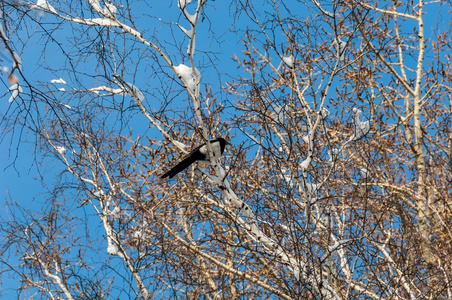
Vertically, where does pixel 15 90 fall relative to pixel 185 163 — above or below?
below

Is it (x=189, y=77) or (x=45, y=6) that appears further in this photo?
(x=189, y=77)

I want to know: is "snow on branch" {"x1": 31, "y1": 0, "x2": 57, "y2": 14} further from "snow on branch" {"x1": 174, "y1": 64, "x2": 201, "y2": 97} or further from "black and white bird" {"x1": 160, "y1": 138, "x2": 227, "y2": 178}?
"black and white bird" {"x1": 160, "y1": 138, "x2": 227, "y2": 178}

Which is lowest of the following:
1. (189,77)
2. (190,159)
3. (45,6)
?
Answer: (190,159)

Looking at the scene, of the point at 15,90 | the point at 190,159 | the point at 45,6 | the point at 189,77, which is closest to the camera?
the point at 15,90

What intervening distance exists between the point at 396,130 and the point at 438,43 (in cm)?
186

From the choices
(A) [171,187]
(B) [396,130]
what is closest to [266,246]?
(A) [171,187]

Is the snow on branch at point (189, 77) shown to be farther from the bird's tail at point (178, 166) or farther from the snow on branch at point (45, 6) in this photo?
the snow on branch at point (45, 6)

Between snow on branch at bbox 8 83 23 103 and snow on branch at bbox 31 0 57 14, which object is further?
snow on branch at bbox 31 0 57 14

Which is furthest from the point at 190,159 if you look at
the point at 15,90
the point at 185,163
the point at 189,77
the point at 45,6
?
the point at 15,90

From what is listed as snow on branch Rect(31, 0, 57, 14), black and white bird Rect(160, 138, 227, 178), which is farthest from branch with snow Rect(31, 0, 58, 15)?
black and white bird Rect(160, 138, 227, 178)

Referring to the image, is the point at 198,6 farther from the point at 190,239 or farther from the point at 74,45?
the point at 190,239

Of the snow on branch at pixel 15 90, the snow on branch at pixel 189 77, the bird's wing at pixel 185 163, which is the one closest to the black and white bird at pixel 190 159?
the bird's wing at pixel 185 163

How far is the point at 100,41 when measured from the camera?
13.6ft

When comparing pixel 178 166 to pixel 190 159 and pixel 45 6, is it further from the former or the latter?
pixel 45 6
